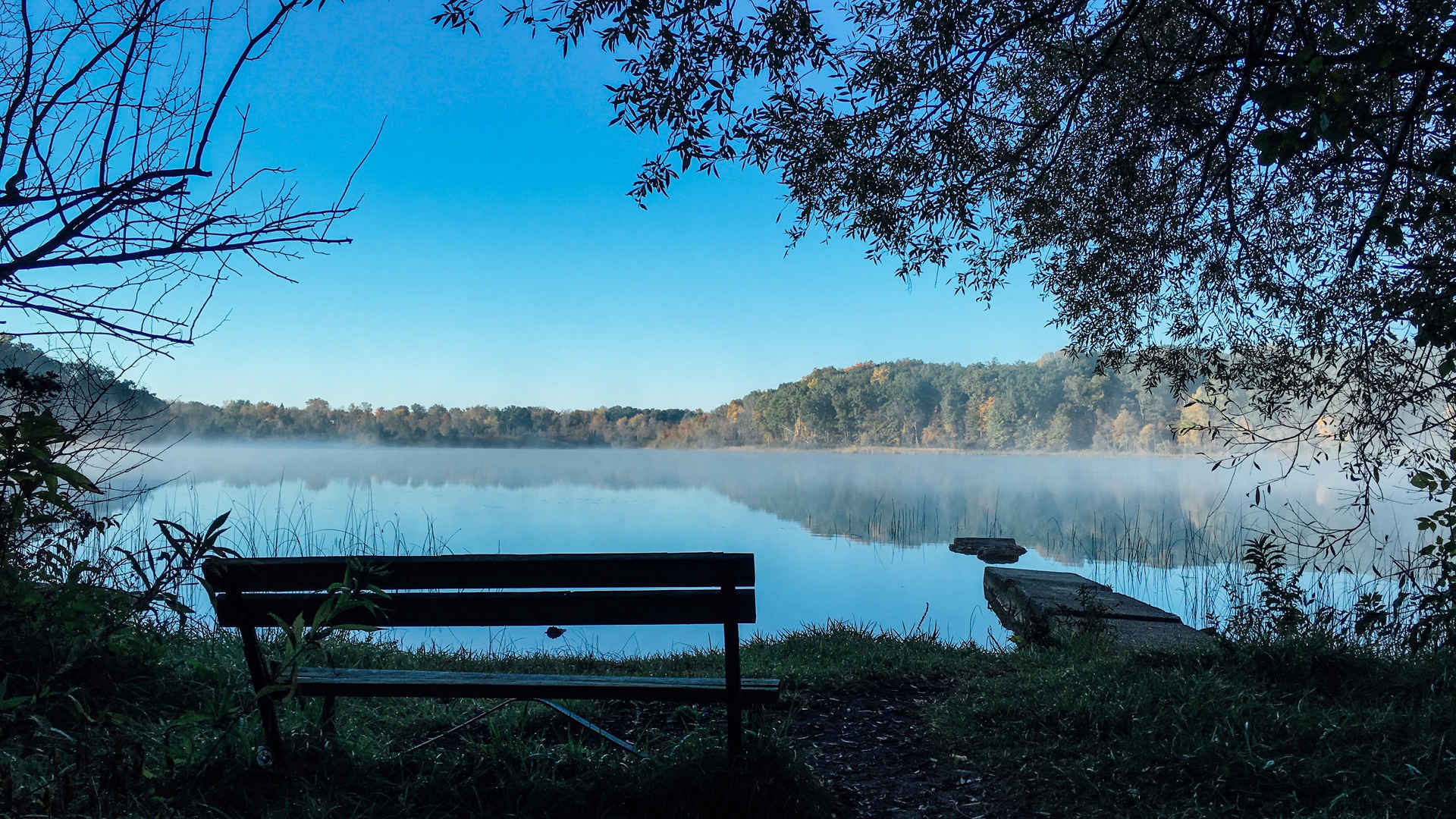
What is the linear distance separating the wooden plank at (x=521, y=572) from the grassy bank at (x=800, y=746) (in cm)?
45

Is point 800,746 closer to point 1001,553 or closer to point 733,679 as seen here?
point 733,679

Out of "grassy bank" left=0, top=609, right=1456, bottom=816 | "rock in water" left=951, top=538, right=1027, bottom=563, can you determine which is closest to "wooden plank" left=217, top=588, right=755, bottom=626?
"grassy bank" left=0, top=609, right=1456, bottom=816

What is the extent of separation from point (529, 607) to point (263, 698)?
0.88 m

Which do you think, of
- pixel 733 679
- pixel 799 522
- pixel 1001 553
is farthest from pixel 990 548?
pixel 733 679

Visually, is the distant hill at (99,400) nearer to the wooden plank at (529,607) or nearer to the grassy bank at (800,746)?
the grassy bank at (800,746)

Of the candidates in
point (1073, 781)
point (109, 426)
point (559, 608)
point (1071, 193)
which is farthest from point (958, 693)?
point (109, 426)

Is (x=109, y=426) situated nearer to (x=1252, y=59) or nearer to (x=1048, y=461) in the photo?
Result: (x=1252, y=59)

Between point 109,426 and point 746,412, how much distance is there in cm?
3683

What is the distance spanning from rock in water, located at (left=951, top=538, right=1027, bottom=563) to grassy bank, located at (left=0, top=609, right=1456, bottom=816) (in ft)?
26.6

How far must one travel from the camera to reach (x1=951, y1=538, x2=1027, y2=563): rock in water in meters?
12.0

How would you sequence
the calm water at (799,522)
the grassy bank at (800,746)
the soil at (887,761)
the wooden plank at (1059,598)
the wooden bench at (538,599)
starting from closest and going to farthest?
the grassy bank at (800,746)
the wooden bench at (538,599)
the soil at (887,761)
the wooden plank at (1059,598)
the calm water at (799,522)

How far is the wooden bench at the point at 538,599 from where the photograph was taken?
8.33 feet

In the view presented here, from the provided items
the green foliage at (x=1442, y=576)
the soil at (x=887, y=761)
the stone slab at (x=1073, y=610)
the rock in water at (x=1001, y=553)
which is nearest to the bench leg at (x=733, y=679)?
the soil at (x=887, y=761)

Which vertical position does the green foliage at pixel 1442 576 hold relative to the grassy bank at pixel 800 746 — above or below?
above
